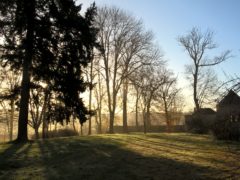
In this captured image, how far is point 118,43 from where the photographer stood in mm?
43906

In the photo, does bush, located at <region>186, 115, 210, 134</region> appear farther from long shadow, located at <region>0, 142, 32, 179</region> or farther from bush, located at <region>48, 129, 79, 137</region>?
long shadow, located at <region>0, 142, 32, 179</region>

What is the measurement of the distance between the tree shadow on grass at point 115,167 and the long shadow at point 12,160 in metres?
0.87

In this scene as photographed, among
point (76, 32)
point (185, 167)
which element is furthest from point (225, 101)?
point (76, 32)

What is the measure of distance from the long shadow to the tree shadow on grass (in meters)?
0.87

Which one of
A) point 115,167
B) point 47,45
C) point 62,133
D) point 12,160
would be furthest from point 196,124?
point 115,167

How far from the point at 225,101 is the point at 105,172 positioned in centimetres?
509

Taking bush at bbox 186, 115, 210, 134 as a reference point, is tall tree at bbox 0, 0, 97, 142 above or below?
above

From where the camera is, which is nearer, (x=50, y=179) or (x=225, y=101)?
(x=225, y=101)

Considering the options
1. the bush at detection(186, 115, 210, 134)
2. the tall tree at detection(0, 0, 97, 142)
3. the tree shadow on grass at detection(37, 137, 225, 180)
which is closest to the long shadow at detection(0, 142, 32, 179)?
the tree shadow on grass at detection(37, 137, 225, 180)

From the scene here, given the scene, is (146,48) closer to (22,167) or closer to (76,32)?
(76,32)

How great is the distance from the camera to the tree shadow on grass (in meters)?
10.1

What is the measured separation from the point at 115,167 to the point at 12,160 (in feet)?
14.8

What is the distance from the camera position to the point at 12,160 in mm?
13461

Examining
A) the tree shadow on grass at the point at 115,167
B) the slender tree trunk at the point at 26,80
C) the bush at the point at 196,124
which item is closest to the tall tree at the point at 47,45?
the slender tree trunk at the point at 26,80
